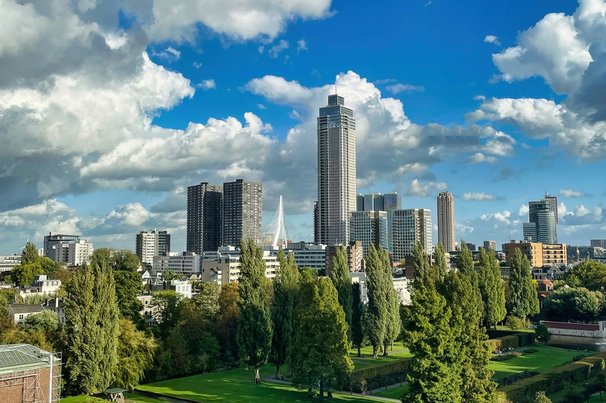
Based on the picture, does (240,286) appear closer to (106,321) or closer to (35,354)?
(106,321)

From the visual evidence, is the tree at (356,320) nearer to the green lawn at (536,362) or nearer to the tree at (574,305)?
the green lawn at (536,362)

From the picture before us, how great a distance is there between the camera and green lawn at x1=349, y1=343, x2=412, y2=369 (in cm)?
5534

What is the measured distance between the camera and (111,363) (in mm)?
39969

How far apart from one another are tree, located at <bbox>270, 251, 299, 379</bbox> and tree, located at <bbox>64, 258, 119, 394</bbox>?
16.4 meters

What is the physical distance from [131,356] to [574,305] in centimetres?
6214

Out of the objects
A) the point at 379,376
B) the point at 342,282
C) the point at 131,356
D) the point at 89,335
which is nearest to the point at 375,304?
the point at 342,282

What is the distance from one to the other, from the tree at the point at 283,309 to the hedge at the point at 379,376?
7961 mm

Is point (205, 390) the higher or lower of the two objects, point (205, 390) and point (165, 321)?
the lower

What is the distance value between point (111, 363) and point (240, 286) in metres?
13.7

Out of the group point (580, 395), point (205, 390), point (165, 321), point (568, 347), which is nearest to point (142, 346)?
point (205, 390)

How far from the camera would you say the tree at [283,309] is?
173 feet

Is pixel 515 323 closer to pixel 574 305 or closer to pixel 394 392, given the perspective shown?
pixel 574 305

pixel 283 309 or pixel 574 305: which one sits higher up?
pixel 283 309

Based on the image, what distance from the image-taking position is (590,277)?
10062cm
